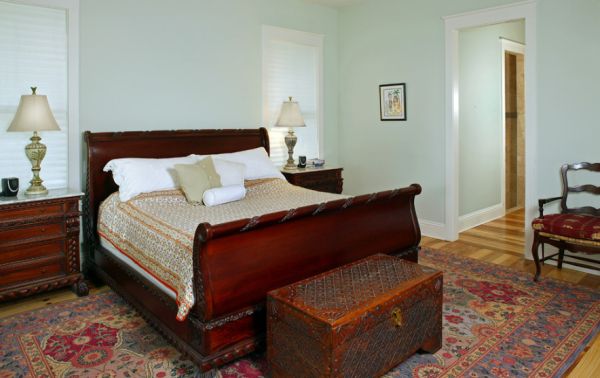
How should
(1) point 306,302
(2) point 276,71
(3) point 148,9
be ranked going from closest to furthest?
(1) point 306,302 → (3) point 148,9 → (2) point 276,71

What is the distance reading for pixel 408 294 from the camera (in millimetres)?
2199

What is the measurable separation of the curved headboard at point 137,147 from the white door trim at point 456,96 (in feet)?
7.08

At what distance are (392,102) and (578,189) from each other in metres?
2.15

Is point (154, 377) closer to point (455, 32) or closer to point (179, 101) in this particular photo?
point (179, 101)

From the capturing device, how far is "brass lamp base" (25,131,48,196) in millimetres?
3297

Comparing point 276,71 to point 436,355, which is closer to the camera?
point 436,355

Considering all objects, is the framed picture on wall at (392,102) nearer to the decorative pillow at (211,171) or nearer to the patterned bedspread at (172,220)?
the patterned bedspread at (172,220)

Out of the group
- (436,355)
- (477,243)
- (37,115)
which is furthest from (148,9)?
(477,243)

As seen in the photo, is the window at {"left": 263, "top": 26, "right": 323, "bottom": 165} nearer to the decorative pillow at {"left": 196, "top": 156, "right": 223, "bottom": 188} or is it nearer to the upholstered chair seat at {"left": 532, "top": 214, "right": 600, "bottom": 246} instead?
the decorative pillow at {"left": 196, "top": 156, "right": 223, "bottom": 188}

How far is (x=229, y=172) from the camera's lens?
12.1 feet

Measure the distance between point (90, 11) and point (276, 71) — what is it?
2.02 metres

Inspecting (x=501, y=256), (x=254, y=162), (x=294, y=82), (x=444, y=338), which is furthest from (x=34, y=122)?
(x=501, y=256)

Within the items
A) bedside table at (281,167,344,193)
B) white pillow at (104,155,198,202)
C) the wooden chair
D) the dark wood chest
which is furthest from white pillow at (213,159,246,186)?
the wooden chair

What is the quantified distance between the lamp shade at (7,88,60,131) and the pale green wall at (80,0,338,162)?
1.70ft
